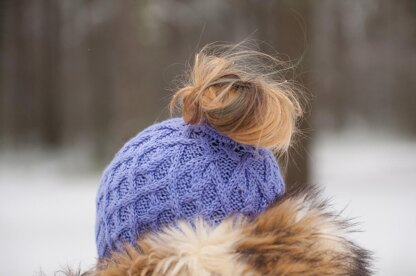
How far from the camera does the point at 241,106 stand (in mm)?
1202

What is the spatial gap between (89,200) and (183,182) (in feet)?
16.9

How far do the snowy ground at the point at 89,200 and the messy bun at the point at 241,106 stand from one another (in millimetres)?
2114

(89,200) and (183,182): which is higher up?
(183,182)

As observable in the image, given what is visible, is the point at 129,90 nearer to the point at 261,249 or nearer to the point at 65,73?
the point at 65,73

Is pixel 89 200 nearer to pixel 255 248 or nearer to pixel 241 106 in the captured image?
pixel 241 106

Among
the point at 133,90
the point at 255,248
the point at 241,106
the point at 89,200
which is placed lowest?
the point at 89,200

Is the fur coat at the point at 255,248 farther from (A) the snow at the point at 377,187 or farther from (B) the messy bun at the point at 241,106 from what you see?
(A) the snow at the point at 377,187

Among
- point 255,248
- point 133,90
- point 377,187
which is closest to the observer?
point 255,248

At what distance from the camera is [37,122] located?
27.3ft

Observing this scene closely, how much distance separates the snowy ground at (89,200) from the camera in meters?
4.49

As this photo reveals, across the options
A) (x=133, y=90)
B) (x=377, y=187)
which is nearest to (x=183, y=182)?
(x=377, y=187)

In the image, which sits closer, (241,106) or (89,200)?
(241,106)

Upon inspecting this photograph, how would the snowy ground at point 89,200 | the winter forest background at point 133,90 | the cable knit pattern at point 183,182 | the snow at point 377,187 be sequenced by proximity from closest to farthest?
the cable knit pattern at point 183,182, the snow at point 377,187, the snowy ground at point 89,200, the winter forest background at point 133,90

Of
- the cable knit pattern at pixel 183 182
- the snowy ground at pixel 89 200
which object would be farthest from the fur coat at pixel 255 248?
the snowy ground at pixel 89 200
